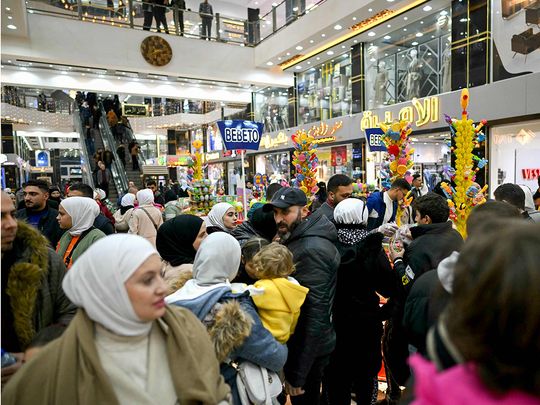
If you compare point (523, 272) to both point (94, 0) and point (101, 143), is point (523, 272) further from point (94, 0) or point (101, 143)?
point (101, 143)

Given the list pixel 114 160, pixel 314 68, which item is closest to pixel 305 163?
pixel 114 160

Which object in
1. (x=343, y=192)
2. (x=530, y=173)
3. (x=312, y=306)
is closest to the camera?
(x=312, y=306)

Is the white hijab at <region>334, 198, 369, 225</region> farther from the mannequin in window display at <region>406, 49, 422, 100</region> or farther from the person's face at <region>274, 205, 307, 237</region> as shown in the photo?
the mannequin in window display at <region>406, 49, 422, 100</region>

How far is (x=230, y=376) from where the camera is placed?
1.68 metres

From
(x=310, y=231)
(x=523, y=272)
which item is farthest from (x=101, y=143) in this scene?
(x=523, y=272)

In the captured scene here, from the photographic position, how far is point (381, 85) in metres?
11.8

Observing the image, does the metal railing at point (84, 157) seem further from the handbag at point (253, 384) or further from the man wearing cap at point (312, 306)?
the handbag at point (253, 384)

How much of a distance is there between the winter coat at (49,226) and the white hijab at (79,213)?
2.94 feet

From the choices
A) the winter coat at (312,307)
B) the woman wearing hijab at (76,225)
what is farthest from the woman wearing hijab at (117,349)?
the woman wearing hijab at (76,225)

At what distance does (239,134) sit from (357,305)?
132 inches

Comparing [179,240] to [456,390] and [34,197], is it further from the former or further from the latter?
[34,197]

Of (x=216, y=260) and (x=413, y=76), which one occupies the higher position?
(x=413, y=76)

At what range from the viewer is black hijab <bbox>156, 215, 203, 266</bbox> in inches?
89.7

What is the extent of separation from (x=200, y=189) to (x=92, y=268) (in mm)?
5622
